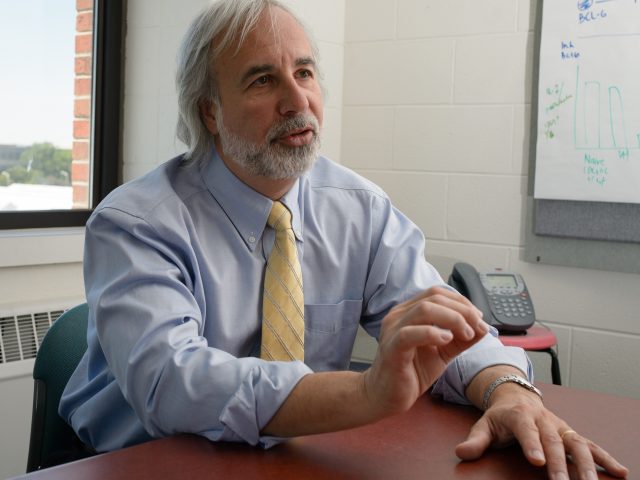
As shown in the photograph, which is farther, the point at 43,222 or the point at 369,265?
the point at 43,222

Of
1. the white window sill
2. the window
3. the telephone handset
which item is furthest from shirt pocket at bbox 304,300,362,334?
the window

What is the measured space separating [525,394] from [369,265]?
480 mm

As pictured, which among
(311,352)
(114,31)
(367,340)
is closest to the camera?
(311,352)

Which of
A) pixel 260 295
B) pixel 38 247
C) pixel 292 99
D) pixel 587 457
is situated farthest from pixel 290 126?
pixel 38 247

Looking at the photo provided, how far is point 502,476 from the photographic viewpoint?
0.92m

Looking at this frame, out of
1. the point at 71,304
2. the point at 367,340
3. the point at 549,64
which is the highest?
the point at 549,64

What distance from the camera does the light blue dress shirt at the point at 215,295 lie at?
1063 mm

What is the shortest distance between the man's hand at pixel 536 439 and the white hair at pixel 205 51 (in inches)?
31.5

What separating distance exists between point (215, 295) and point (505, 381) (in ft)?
1.67

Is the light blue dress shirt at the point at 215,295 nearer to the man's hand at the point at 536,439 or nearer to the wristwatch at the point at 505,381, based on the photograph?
the wristwatch at the point at 505,381

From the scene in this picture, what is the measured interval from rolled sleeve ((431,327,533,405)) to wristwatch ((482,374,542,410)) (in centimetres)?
5

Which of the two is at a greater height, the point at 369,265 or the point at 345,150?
the point at 345,150

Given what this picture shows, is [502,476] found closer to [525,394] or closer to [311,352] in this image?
[525,394]

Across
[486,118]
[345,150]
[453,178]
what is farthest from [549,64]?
[345,150]
